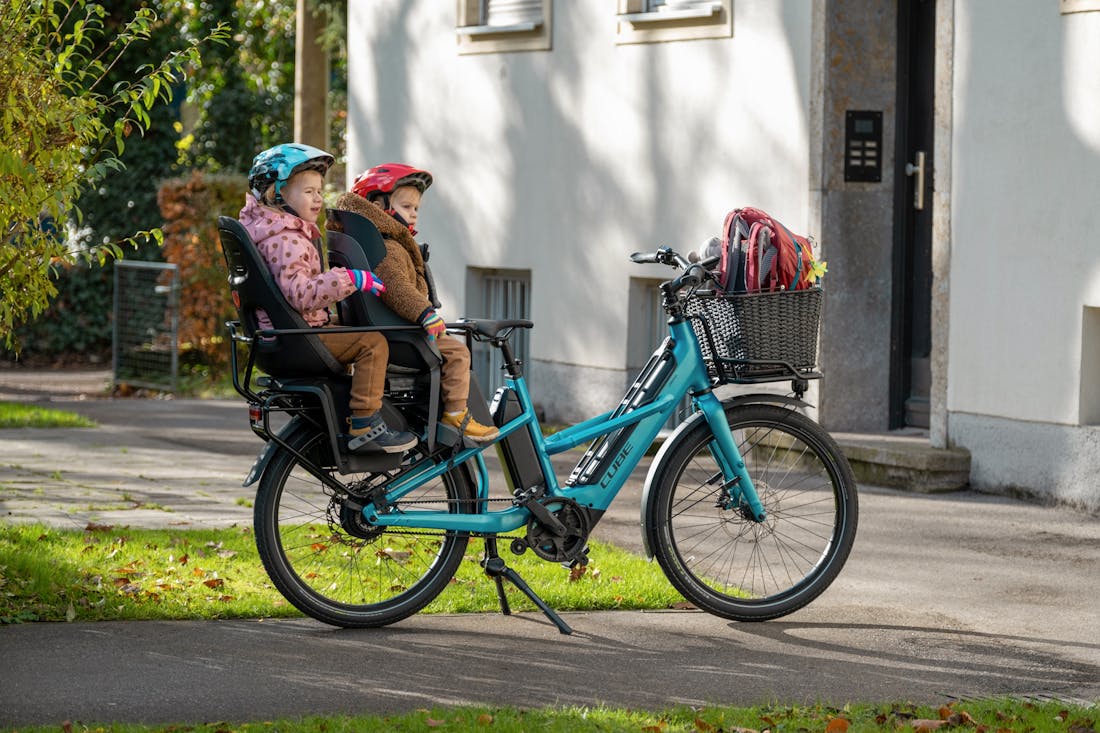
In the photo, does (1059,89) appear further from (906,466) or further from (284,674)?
(284,674)

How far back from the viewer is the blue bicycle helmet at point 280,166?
6051 millimetres

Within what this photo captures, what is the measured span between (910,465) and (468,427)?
14.6 feet

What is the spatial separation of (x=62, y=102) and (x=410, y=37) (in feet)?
29.9

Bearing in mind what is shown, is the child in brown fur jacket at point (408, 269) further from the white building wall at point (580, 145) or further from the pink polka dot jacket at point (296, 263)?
the white building wall at point (580, 145)

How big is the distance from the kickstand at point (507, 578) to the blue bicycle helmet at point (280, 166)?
1479 millimetres

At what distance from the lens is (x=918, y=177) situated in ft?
36.8

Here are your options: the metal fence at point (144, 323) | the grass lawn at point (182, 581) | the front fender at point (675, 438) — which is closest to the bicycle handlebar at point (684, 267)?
the front fender at point (675, 438)

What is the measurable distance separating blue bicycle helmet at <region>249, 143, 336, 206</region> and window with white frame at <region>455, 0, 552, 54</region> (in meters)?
7.59

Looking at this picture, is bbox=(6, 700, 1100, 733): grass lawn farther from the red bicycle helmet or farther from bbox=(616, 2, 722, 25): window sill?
bbox=(616, 2, 722, 25): window sill

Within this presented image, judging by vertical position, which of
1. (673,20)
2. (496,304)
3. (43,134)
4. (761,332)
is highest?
(673,20)

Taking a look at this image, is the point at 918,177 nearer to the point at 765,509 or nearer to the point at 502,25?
the point at 502,25

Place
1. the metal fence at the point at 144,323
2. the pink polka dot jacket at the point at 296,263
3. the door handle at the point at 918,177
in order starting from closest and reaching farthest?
the pink polka dot jacket at the point at 296,263, the door handle at the point at 918,177, the metal fence at the point at 144,323

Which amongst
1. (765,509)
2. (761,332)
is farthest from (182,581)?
(761,332)

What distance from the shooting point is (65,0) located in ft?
20.6
